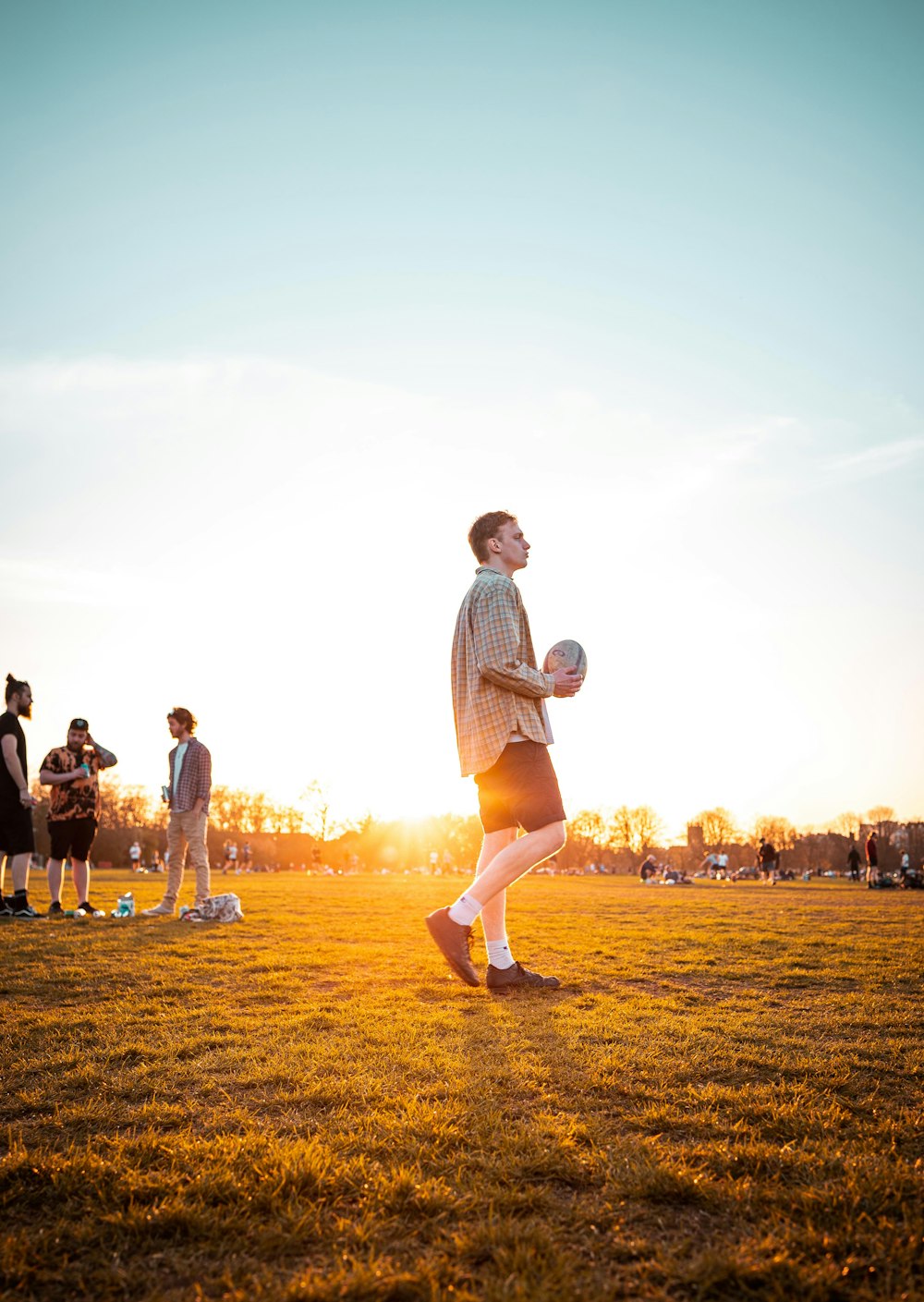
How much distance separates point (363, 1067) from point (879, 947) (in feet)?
21.4

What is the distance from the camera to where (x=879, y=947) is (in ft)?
25.6

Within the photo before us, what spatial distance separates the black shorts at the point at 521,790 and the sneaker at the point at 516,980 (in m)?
0.94

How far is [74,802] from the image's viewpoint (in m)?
10.6

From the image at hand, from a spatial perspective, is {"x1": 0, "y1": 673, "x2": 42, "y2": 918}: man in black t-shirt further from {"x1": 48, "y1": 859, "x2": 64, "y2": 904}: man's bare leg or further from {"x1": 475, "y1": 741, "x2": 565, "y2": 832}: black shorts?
{"x1": 475, "y1": 741, "x2": 565, "y2": 832}: black shorts

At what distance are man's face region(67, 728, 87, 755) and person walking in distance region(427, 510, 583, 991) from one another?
7.44 m

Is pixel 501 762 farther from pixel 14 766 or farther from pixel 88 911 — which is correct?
pixel 88 911

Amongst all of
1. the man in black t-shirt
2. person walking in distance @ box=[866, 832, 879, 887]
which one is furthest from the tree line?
the man in black t-shirt

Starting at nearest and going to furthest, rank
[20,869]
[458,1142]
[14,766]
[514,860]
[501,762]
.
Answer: [458,1142] < [514,860] < [501,762] < [14,766] < [20,869]

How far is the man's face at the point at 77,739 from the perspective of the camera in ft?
35.2

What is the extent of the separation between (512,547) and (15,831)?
7.53 meters

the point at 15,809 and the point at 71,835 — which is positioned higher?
the point at 15,809

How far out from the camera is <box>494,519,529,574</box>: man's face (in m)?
A: 5.83

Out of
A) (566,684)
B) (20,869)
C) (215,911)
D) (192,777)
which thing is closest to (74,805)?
(20,869)

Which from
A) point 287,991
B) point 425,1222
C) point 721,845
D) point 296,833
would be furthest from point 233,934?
point 721,845
